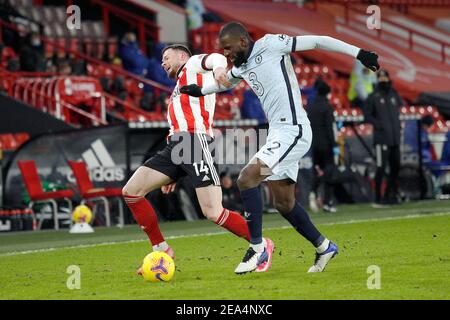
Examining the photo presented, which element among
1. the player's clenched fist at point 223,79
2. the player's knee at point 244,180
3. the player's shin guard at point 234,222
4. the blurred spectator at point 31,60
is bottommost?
the player's shin guard at point 234,222

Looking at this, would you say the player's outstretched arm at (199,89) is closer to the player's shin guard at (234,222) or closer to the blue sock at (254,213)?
the blue sock at (254,213)

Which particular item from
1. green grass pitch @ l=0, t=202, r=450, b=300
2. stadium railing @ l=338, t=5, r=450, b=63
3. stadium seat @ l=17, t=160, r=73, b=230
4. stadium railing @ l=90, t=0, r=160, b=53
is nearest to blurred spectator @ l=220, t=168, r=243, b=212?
green grass pitch @ l=0, t=202, r=450, b=300

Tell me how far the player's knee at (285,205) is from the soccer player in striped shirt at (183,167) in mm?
963

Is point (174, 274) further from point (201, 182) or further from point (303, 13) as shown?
point (303, 13)

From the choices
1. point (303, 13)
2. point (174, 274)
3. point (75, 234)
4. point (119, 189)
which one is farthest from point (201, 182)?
point (303, 13)

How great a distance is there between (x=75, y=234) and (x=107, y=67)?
9002 mm

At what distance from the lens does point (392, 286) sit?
888cm

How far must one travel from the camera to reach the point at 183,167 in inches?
434

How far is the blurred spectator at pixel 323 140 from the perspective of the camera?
17.8m

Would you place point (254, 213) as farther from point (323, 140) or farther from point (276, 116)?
point (323, 140)

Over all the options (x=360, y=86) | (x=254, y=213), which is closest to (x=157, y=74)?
(x=360, y=86)

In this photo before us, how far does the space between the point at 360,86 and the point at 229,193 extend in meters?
9.36

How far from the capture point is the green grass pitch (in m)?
8.88

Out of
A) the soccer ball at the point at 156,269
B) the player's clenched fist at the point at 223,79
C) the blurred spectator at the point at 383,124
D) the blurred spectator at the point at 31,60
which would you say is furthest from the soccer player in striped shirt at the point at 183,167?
the blurred spectator at the point at 31,60
